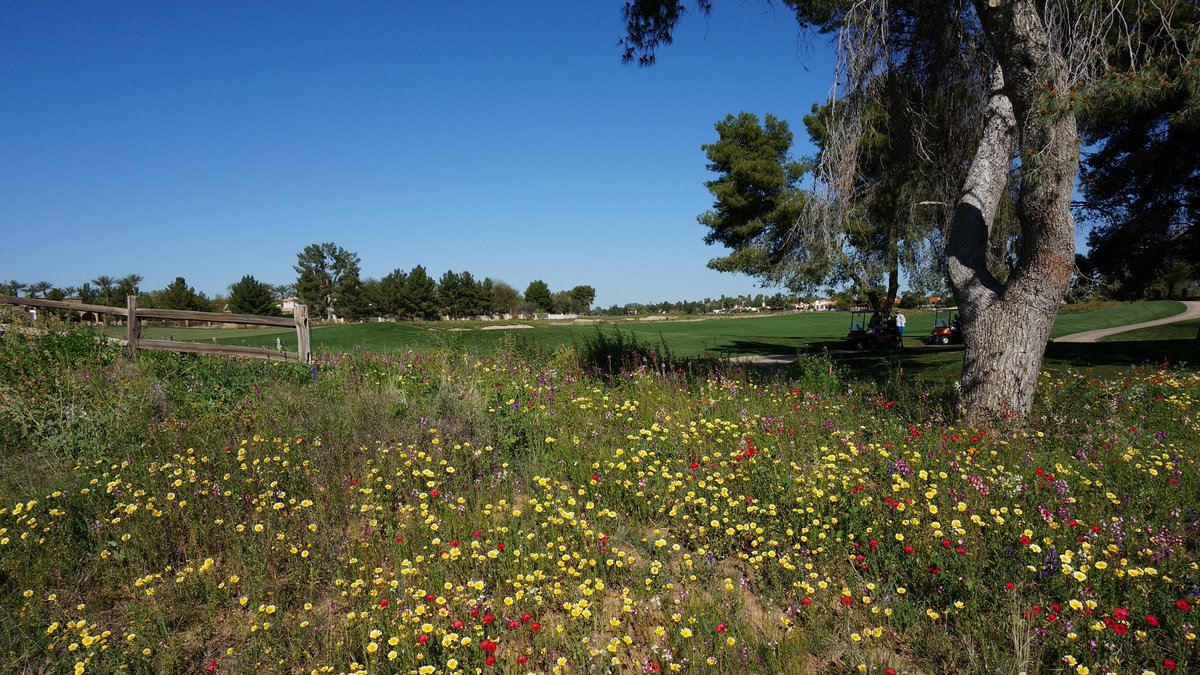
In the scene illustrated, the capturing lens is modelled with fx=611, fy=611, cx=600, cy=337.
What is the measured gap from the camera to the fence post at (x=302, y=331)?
29.1 ft

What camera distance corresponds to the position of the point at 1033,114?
538cm

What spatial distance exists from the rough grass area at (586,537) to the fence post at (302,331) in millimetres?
2630

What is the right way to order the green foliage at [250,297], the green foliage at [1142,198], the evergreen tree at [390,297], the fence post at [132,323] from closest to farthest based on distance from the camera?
the fence post at [132,323] < the green foliage at [1142,198] < the green foliage at [250,297] < the evergreen tree at [390,297]

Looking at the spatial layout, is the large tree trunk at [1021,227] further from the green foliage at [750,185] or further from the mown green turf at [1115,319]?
the mown green turf at [1115,319]

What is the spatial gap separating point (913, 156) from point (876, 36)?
1.93 m

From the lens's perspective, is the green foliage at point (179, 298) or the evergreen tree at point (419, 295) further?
the evergreen tree at point (419, 295)

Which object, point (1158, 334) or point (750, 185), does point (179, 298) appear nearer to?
point (750, 185)

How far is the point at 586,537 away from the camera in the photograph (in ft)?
11.9

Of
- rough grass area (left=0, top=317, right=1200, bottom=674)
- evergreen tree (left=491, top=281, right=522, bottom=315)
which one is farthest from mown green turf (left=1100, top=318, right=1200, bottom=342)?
evergreen tree (left=491, top=281, right=522, bottom=315)

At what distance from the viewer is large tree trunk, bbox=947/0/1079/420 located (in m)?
5.43

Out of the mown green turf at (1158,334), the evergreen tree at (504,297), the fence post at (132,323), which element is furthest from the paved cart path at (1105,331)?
the evergreen tree at (504,297)

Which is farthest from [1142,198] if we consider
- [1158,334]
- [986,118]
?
[1158,334]

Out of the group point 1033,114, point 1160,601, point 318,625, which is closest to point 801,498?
point 1160,601

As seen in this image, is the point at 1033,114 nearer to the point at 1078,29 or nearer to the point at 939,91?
the point at 1078,29
